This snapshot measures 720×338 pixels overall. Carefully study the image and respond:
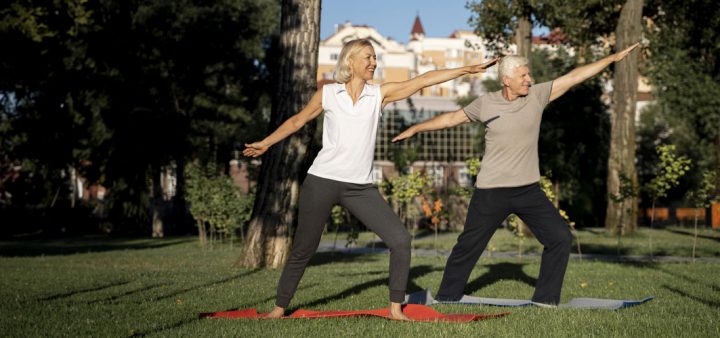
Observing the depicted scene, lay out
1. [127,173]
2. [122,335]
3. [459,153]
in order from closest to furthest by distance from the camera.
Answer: [122,335]
[127,173]
[459,153]

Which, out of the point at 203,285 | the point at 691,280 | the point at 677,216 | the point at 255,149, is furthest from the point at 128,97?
the point at 255,149

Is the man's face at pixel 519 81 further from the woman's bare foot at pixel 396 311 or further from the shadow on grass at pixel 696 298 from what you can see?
the shadow on grass at pixel 696 298

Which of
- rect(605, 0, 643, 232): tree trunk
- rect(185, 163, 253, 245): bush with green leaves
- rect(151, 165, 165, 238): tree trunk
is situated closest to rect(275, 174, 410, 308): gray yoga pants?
rect(185, 163, 253, 245): bush with green leaves

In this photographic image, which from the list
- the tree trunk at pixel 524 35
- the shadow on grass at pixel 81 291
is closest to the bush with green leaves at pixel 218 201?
the shadow on grass at pixel 81 291

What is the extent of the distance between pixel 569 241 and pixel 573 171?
3372 cm

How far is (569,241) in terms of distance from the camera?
8.68 metres

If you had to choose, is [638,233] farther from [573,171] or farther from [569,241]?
[569,241]

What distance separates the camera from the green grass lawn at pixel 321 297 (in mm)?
7391

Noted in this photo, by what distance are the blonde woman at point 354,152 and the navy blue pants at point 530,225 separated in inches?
50.7

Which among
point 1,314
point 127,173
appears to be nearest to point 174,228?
point 127,173

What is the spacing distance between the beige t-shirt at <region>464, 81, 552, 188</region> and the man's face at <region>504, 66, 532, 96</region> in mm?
78

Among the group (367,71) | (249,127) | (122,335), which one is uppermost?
(249,127)

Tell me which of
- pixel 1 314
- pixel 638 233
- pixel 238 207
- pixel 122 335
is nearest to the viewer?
pixel 122 335

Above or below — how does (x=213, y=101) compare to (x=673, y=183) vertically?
above
